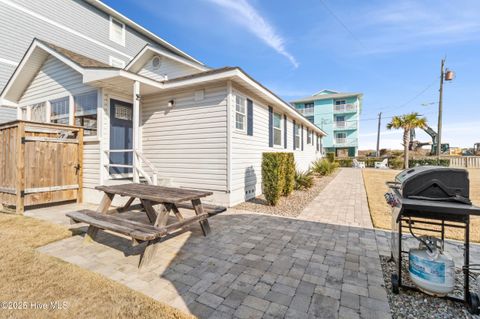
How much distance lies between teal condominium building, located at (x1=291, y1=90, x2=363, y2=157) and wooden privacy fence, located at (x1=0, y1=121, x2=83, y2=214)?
109 feet

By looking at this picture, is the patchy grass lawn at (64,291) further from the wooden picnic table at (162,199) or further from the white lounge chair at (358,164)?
the white lounge chair at (358,164)

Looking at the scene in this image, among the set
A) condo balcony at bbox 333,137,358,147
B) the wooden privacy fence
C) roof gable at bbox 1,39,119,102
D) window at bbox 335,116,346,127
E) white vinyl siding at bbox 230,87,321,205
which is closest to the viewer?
the wooden privacy fence

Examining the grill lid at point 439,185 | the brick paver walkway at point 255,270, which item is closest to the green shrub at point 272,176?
the brick paver walkway at point 255,270

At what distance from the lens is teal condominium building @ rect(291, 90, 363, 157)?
33062mm

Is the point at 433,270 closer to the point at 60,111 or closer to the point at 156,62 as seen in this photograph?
the point at 60,111

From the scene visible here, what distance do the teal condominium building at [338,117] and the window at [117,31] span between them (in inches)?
1101

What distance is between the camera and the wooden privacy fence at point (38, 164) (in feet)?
18.4

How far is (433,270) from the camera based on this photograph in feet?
7.00

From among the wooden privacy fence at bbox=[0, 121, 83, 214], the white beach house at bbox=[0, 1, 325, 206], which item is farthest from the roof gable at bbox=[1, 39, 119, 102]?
the wooden privacy fence at bbox=[0, 121, 83, 214]

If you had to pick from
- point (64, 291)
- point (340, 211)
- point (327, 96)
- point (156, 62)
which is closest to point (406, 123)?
point (327, 96)

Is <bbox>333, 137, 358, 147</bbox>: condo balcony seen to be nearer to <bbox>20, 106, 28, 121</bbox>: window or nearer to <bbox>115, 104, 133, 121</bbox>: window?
<bbox>115, 104, 133, 121</bbox>: window

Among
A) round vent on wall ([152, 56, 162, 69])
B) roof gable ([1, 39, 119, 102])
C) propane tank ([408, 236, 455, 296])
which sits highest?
round vent on wall ([152, 56, 162, 69])

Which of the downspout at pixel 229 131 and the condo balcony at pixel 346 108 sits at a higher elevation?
the condo balcony at pixel 346 108

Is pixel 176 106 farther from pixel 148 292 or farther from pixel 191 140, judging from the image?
pixel 148 292
